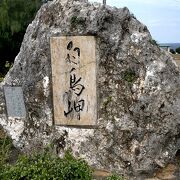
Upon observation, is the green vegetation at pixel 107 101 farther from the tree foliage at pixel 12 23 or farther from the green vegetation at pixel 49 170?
the tree foliage at pixel 12 23

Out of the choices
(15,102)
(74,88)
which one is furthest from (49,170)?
(15,102)

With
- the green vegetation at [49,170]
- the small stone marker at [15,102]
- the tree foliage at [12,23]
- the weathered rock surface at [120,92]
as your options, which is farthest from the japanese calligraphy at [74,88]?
the tree foliage at [12,23]

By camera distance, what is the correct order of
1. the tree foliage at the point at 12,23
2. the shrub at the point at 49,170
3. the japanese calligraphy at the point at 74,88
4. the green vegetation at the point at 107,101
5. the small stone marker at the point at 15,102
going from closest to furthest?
the shrub at the point at 49,170 < the green vegetation at the point at 107,101 < the japanese calligraphy at the point at 74,88 < the small stone marker at the point at 15,102 < the tree foliage at the point at 12,23

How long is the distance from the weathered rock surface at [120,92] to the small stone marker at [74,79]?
93 millimetres

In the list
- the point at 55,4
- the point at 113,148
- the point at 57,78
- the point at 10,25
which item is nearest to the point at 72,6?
the point at 55,4

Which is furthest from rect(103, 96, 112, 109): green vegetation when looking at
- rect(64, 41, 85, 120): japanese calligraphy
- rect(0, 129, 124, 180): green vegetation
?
rect(0, 129, 124, 180): green vegetation

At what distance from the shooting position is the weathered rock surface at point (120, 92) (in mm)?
6973

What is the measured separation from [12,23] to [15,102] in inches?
292

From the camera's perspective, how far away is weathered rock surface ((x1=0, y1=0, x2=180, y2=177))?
697cm

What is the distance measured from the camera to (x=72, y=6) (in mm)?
7395

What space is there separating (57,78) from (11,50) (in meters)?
7.78

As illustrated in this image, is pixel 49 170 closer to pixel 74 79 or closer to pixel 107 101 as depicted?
pixel 107 101

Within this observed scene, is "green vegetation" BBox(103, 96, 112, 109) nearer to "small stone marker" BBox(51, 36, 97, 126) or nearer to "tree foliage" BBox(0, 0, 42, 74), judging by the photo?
"small stone marker" BBox(51, 36, 97, 126)

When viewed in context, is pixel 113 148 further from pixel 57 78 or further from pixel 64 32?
pixel 64 32
